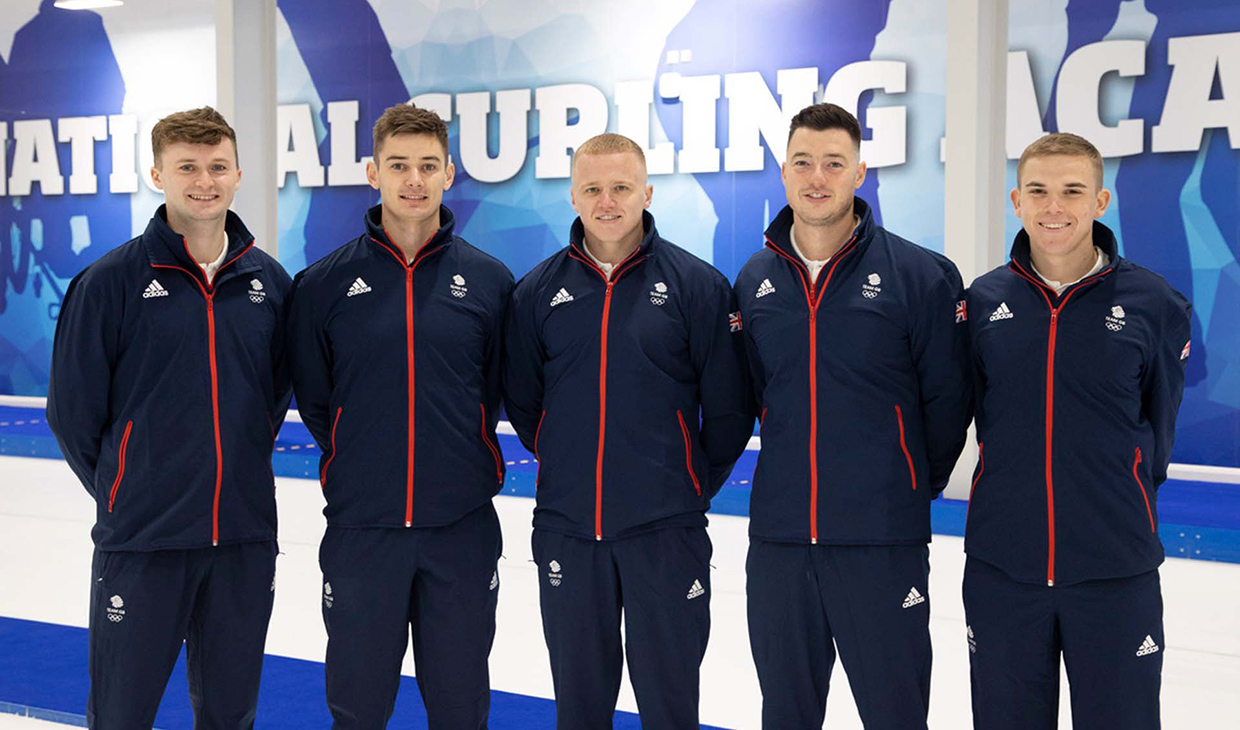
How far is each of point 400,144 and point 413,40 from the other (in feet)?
26.3

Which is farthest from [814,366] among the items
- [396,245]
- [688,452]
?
[396,245]

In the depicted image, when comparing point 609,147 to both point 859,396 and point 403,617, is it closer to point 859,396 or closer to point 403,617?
point 859,396

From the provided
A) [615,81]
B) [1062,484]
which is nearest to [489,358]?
[1062,484]

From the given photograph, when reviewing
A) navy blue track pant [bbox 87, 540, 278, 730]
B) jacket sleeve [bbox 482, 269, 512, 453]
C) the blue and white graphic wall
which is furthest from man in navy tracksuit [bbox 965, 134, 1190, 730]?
the blue and white graphic wall

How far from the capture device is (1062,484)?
9.04ft

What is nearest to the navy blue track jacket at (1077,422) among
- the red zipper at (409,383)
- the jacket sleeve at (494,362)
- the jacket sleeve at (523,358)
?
the jacket sleeve at (523,358)

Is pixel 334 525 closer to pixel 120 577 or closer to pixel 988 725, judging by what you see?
pixel 120 577

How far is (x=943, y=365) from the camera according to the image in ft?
9.50

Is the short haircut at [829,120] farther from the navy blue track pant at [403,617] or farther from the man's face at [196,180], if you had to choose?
the man's face at [196,180]

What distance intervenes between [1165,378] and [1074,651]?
0.68 metres

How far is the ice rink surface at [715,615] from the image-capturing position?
A: 407 cm

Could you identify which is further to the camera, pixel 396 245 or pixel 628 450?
pixel 396 245

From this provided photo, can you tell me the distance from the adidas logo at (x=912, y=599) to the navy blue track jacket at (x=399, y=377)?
1089mm

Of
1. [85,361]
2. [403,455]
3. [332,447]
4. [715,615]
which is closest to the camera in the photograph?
[85,361]
